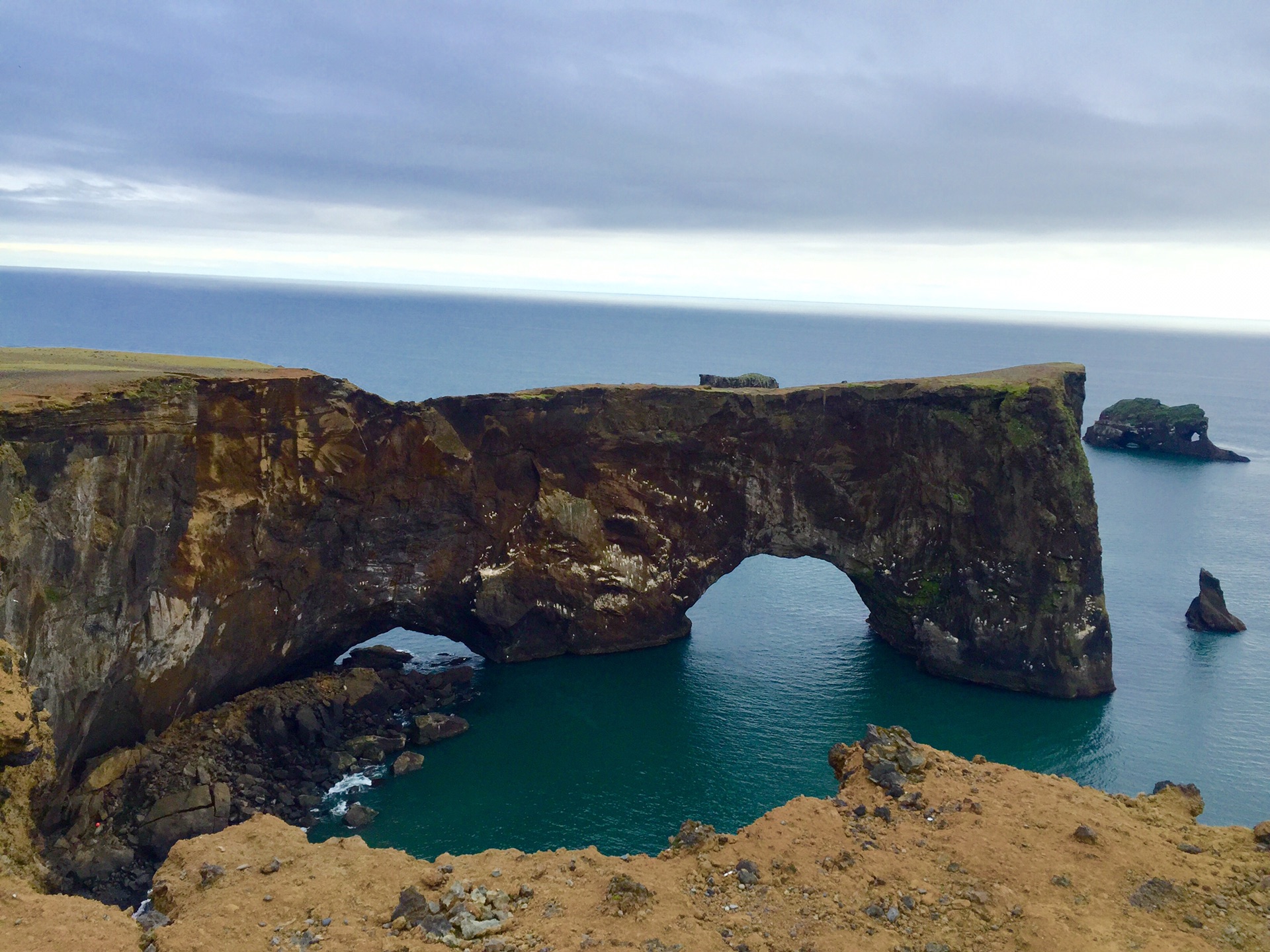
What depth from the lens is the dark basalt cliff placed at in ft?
119

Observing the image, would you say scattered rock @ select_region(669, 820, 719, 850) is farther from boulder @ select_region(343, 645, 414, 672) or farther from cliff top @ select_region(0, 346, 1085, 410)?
boulder @ select_region(343, 645, 414, 672)

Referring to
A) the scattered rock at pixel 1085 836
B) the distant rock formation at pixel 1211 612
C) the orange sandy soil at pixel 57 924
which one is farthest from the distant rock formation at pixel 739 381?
the orange sandy soil at pixel 57 924

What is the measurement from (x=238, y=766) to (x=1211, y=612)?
54221 millimetres

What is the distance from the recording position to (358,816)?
112 feet

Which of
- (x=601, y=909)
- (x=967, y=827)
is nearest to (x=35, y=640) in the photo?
(x=601, y=909)

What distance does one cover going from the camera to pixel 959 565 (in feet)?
159

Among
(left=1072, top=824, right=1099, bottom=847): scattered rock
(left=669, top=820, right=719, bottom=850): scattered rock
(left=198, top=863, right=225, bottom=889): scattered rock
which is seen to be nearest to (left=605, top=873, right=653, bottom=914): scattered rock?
(left=669, top=820, right=719, bottom=850): scattered rock

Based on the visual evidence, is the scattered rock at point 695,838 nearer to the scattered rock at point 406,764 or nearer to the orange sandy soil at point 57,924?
the orange sandy soil at point 57,924

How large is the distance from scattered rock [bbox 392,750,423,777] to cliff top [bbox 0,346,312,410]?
58.0ft

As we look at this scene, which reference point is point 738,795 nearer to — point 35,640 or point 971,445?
point 971,445

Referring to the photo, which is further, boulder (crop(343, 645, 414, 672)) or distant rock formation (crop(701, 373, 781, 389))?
distant rock formation (crop(701, 373, 781, 389))

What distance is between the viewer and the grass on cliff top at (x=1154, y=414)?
383 feet

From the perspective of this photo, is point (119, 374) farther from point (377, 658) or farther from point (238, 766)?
point (377, 658)

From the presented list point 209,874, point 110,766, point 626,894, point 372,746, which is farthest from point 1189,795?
point 110,766
